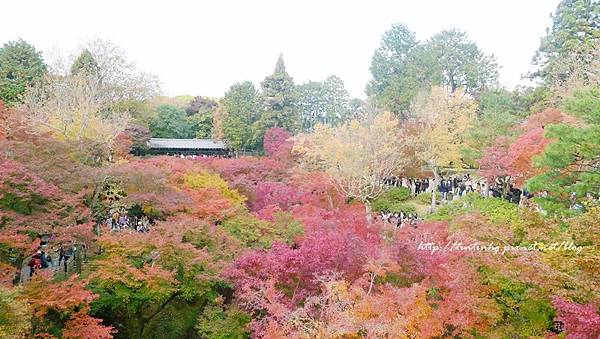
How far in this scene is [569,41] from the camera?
27.8 meters

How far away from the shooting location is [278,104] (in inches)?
1449

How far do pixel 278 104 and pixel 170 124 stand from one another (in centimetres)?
1524

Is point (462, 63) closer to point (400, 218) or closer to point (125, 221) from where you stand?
point (400, 218)

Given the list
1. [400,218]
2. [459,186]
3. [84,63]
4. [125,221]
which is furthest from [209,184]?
[84,63]

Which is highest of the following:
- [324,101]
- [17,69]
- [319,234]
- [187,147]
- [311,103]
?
Result: [17,69]

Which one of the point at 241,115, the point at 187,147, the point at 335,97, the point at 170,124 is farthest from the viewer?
the point at 170,124

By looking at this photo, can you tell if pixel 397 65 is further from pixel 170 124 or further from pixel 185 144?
pixel 170 124

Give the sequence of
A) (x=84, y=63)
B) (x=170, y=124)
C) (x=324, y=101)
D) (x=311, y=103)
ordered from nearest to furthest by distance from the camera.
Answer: (x=84, y=63), (x=324, y=101), (x=311, y=103), (x=170, y=124)

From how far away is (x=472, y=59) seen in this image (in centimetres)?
4066

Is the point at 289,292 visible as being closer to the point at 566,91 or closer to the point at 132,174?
the point at 132,174

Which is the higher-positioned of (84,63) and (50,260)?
(84,63)

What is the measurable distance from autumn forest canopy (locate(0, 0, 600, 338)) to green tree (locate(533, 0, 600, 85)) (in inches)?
7.0

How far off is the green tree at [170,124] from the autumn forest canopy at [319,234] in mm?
19107

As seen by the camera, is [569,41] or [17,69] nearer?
[569,41]
